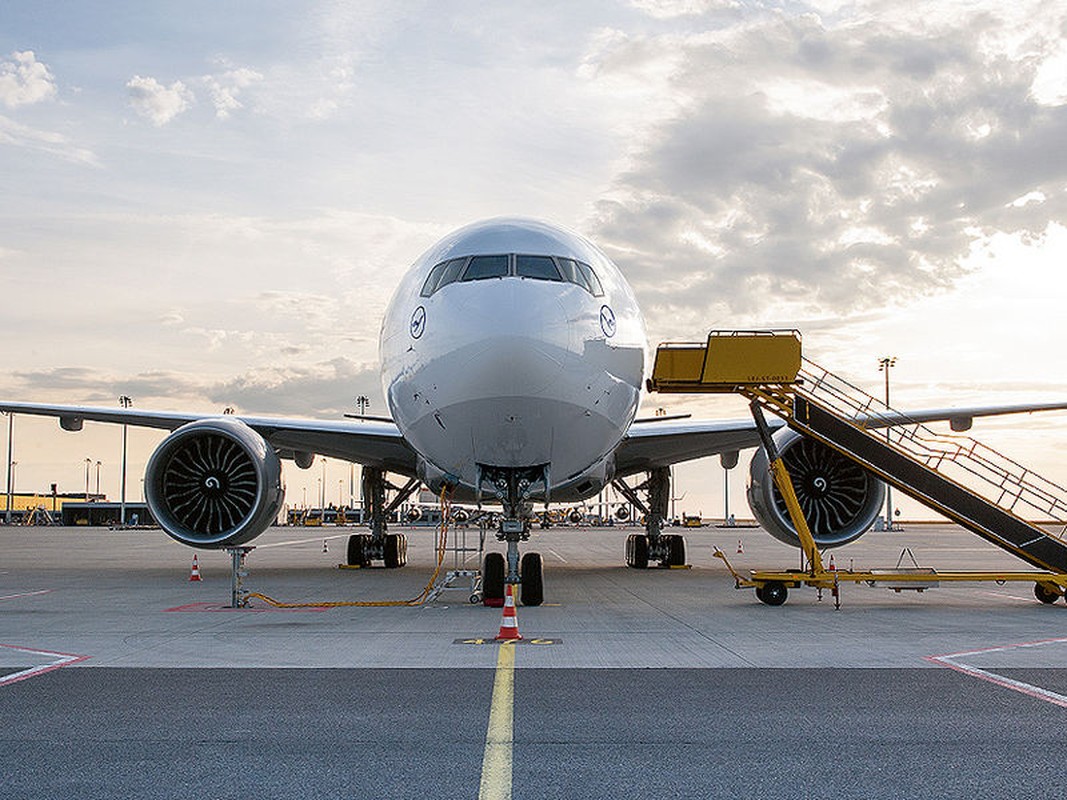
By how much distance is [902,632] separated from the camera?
10.8 metres

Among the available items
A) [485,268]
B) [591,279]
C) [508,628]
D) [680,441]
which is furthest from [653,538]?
[508,628]

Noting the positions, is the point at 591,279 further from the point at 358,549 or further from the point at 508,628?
the point at 358,549

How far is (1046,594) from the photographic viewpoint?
47.4 ft

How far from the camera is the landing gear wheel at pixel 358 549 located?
22312 millimetres

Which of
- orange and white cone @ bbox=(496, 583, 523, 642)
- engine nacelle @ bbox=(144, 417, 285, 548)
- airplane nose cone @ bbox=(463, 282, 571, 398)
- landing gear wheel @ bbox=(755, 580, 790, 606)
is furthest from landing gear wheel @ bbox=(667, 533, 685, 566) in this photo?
orange and white cone @ bbox=(496, 583, 523, 642)

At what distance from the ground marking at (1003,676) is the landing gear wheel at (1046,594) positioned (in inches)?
180

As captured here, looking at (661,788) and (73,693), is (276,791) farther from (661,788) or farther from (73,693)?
(73,693)

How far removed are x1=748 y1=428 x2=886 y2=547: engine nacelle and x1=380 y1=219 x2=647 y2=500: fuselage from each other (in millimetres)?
3609

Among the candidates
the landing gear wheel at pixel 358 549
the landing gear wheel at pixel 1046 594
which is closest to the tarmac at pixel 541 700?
the landing gear wheel at pixel 1046 594

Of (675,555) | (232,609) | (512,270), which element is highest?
(512,270)

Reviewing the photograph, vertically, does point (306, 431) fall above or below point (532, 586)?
above

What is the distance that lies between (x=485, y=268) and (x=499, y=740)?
7629 mm

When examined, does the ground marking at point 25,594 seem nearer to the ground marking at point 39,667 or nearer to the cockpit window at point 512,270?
the ground marking at point 39,667

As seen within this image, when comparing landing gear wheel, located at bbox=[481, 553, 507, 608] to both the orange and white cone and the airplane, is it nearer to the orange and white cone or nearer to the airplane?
the airplane
